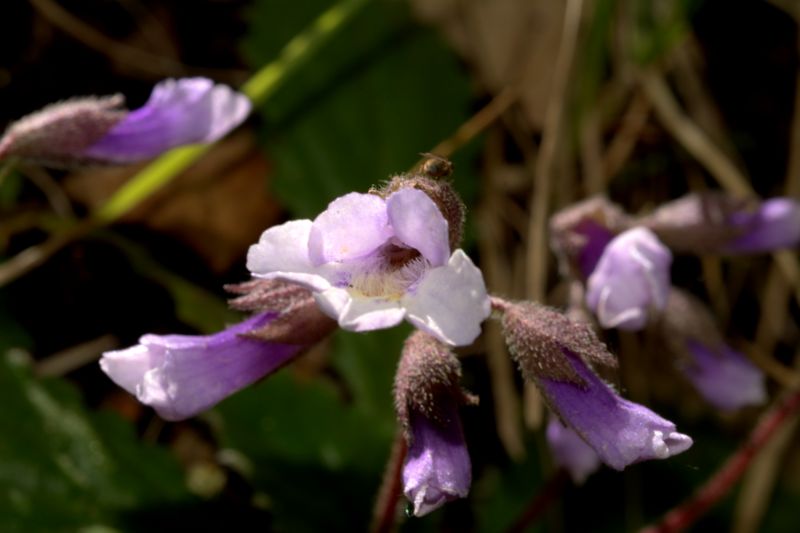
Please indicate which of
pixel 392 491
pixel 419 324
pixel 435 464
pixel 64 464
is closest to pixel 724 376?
pixel 392 491

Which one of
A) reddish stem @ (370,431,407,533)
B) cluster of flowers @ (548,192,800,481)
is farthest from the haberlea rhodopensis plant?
cluster of flowers @ (548,192,800,481)

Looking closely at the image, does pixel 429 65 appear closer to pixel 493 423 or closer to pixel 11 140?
pixel 493 423

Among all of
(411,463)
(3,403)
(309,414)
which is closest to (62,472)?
(3,403)

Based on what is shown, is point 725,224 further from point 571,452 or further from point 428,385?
point 428,385

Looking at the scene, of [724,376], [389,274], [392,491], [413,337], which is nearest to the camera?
[389,274]

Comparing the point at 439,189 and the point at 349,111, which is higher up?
the point at 439,189

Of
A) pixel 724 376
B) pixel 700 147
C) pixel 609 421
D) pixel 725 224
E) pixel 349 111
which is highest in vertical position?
pixel 349 111
